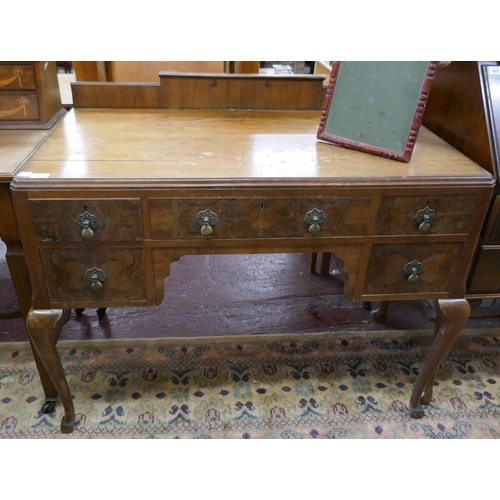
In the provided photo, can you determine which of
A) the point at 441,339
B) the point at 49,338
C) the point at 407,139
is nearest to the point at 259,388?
the point at 441,339

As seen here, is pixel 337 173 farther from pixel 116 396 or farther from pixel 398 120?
pixel 116 396

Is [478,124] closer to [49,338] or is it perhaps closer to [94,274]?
[94,274]

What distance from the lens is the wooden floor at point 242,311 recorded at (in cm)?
210

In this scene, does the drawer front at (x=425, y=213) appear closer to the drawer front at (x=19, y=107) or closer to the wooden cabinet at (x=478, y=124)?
the wooden cabinet at (x=478, y=124)

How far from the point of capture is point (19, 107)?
1524 mm

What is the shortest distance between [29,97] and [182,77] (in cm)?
53

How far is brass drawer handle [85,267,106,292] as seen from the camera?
1346 millimetres

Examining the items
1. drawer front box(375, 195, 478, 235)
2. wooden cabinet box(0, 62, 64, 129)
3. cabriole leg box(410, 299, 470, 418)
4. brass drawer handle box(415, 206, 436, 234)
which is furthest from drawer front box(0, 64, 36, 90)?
cabriole leg box(410, 299, 470, 418)

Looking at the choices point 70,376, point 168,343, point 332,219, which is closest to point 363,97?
point 332,219

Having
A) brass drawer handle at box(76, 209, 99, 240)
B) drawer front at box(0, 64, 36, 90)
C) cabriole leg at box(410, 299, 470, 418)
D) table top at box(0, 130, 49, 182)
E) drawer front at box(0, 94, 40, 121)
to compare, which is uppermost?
drawer front at box(0, 64, 36, 90)

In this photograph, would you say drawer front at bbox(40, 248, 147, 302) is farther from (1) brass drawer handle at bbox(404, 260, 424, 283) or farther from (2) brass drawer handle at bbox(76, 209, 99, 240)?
(1) brass drawer handle at bbox(404, 260, 424, 283)

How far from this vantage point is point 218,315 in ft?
7.16

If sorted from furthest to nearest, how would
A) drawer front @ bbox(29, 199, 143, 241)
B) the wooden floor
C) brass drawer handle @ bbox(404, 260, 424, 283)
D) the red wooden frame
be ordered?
1. the wooden floor
2. brass drawer handle @ bbox(404, 260, 424, 283)
3. the red wooden frame
4. drawer front @ bbox(29, 199, 143, 241)

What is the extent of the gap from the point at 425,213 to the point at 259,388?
0.92 m
